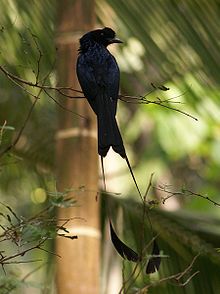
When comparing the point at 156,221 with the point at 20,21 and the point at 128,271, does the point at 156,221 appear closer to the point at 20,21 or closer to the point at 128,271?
the point at 128,271

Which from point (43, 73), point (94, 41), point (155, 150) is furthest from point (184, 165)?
point (94, 41)

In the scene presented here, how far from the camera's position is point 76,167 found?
417 cm

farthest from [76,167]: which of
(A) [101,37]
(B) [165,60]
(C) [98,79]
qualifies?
(C) [98,79]

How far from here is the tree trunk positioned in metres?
4.00

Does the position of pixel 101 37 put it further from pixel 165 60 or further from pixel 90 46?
pixel 165 60

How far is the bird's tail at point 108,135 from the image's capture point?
2.57m

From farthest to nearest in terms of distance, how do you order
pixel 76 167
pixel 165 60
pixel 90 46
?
pixel 165 60 < pixel 76 167 < pixel 90 46

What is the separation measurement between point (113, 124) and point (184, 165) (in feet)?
19.6

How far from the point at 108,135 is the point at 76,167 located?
1513mm

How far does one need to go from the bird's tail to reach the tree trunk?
108 cm

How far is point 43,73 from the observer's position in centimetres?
487

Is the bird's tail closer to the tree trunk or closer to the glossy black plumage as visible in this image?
the glossy black plumage

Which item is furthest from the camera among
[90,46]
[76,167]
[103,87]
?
[76,167]

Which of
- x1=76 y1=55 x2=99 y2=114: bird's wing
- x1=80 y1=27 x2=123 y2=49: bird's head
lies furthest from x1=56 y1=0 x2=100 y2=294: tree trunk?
x1=76 y1=55 x2=99 y2=114: bird's wing
